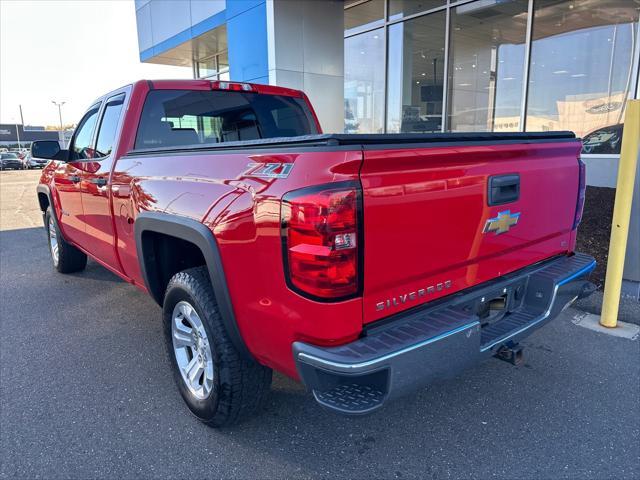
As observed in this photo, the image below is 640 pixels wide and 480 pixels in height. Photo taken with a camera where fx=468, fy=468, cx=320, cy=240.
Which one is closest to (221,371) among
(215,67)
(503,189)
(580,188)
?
(503,189)

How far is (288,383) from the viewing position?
10.3 ft

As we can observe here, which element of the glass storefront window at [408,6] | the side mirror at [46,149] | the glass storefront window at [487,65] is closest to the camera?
the side mirror at [46,149]

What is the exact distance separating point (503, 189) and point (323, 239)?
43.8 inches

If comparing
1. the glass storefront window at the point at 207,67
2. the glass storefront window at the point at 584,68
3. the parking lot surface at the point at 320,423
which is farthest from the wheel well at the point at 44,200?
the glass storefront window at the point at 207,67

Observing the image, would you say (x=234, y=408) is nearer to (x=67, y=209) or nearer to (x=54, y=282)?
(x=67, y=209)

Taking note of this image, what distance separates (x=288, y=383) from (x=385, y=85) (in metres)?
9.72

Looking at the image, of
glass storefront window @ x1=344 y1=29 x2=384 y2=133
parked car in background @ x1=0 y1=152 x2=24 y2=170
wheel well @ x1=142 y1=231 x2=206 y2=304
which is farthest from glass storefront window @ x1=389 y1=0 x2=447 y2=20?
parked car in background @ x1=0 y1=152 x2=24 y2=170

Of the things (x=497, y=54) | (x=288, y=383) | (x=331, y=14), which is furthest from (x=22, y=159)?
(x=288, y=383)

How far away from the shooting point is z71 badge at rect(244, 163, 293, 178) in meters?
1.88

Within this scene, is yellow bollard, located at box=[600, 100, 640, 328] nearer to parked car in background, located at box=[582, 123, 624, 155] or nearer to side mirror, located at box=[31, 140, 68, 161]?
parked car in background, located at box=[582, 123, 624, 155]

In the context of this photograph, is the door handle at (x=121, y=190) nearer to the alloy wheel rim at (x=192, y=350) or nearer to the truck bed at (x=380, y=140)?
the truck bed at (x=380, y=140)

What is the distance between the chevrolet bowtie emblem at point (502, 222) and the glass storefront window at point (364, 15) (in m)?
10.3

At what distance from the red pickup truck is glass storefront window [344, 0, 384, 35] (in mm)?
9630

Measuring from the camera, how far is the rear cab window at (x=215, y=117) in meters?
3.52
